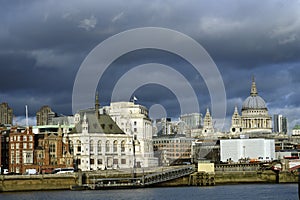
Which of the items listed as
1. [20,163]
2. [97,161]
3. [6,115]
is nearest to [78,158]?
[97,161]

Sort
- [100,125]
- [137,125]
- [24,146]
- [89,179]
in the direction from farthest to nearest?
1. [137,125]
2. [100,125]
3. [24,146]
4. [89,179]

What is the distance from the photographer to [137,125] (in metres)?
164

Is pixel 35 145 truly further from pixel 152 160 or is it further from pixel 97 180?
pixel 152 160

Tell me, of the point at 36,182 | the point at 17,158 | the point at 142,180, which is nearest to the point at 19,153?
the point at 17,158

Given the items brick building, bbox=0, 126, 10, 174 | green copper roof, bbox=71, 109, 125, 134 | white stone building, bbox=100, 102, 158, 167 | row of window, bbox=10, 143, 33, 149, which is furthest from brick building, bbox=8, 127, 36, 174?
white stone building, bbox=100, 102, 158, 167

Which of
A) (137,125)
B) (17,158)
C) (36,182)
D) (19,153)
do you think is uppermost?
(137,125)

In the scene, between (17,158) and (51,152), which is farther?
(51,152)

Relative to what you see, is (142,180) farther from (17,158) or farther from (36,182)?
(17,158)

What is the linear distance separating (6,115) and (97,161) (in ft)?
204

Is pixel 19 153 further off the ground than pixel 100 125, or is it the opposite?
pixel 100 125

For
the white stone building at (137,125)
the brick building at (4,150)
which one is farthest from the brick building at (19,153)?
the white stone building at (137,125)

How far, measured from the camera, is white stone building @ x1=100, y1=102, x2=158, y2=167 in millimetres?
160250

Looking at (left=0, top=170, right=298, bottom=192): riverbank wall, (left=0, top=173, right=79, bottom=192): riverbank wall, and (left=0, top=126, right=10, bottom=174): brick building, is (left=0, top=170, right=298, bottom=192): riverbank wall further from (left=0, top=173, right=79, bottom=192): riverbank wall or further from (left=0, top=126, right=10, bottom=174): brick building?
(left=0, top=126, right=10, bottom=174): brick building

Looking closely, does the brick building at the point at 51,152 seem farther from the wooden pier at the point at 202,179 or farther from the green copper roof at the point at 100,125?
the wooden pier at the point at 202,179
